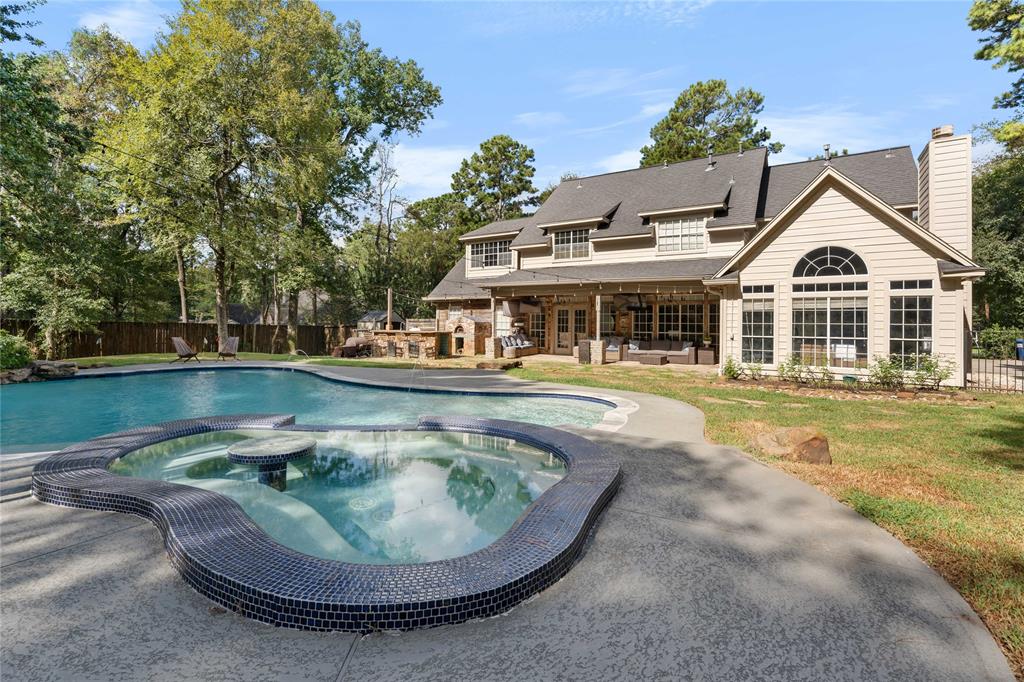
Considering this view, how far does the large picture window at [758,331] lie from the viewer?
41.8 feet

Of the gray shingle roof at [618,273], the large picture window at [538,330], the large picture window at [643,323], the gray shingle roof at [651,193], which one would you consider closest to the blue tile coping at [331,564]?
the gray shingle roof at [618,273]

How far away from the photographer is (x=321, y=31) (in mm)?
24109

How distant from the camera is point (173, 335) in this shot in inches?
895

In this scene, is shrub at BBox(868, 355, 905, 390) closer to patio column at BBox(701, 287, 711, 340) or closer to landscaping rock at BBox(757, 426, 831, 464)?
landscaping rock at BBox(757, 426, 831, 464)

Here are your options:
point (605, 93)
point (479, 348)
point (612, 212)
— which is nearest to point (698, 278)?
point (612, 212)

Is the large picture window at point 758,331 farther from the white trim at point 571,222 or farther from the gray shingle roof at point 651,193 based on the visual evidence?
the white trim at point 571,222

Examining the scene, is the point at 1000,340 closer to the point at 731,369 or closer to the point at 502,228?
the point at 731,369

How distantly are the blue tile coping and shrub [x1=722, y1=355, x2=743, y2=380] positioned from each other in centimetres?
970

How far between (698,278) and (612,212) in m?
6.56

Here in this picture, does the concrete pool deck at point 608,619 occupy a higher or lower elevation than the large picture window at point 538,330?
lower

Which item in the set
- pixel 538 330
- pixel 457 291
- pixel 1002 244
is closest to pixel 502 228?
pixel 457 291

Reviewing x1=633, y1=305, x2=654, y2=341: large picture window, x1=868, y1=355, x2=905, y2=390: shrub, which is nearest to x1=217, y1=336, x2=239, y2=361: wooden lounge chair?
x1=633, y1=305, x2=654, y2=341: large picture window

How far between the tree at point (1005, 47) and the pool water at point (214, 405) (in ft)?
30.4

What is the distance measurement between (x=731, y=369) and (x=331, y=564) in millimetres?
12405
